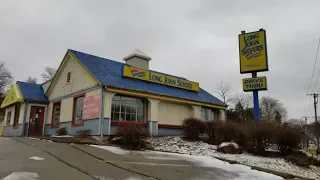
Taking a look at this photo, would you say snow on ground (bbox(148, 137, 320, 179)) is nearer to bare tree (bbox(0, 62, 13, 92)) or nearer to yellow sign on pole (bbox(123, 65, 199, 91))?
yellow sign on pole (bbox(123, 65, 199, 91))

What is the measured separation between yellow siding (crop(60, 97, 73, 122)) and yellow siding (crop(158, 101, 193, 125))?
6208 mm

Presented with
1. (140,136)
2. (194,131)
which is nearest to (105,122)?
(140,136)

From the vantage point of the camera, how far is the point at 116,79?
58.1 feet

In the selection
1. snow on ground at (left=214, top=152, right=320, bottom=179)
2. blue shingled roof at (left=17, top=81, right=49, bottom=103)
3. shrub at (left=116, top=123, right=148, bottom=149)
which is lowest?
snow on ground at (left=214, top=152, right=320, bottom=179)

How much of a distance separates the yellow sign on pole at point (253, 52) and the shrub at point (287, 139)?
6386 mm

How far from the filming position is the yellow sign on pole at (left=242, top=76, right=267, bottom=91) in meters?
19.0

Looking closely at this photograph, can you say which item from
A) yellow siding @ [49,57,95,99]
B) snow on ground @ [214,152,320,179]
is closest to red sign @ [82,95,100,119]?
yellow siding @ [49,57,95,99]

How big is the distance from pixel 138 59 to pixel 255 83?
9.67 meters

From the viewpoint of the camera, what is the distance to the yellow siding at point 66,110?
1869 cm

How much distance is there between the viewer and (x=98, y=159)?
9.58 meters

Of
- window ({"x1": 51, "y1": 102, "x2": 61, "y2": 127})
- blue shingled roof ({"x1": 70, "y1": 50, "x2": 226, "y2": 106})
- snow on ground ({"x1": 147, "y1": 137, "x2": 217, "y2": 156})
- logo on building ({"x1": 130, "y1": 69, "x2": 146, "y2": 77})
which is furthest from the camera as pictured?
window ({"x1": 51, "y1": 102, "x2": 61, "y2": 127})

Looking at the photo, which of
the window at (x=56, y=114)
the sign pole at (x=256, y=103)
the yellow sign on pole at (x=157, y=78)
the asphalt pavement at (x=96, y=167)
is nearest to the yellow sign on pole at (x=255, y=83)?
the sign pole at (x=256, y=103)

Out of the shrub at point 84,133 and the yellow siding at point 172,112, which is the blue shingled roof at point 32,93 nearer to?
the shrub at point 84,133

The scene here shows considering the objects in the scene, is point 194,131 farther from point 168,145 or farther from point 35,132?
point 35,132
